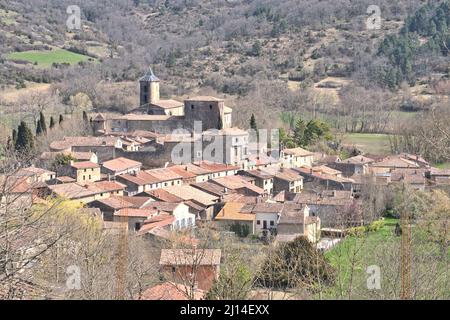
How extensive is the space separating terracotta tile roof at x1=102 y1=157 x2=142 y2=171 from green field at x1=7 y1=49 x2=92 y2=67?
34.2 meters

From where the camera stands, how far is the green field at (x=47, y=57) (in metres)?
65.1

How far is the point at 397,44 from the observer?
66.5 metres

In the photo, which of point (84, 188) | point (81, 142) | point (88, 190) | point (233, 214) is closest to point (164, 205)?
point (233, 214)

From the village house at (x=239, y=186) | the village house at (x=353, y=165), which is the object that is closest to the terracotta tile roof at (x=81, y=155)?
the village house at (x=239, y=186)

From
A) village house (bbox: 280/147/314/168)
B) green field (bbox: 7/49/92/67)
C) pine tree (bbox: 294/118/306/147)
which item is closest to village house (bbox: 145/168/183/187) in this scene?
village house (bbox: 280/147/314/168)

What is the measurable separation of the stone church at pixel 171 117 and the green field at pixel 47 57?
24.7m

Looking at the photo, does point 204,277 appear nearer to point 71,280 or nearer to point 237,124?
point 71,280

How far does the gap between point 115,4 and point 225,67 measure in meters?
42.4

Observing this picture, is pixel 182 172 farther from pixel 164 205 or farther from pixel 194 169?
pixel 164 205

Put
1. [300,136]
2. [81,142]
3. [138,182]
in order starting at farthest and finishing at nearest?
1. [300,136]
2. [81,142]
3. [138,182]

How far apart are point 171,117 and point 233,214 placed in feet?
45.2

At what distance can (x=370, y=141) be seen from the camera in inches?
1709

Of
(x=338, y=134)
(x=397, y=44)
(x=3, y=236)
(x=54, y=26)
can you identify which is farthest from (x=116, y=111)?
(x=3, y=236)

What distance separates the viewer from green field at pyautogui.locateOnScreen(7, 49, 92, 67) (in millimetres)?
65125
